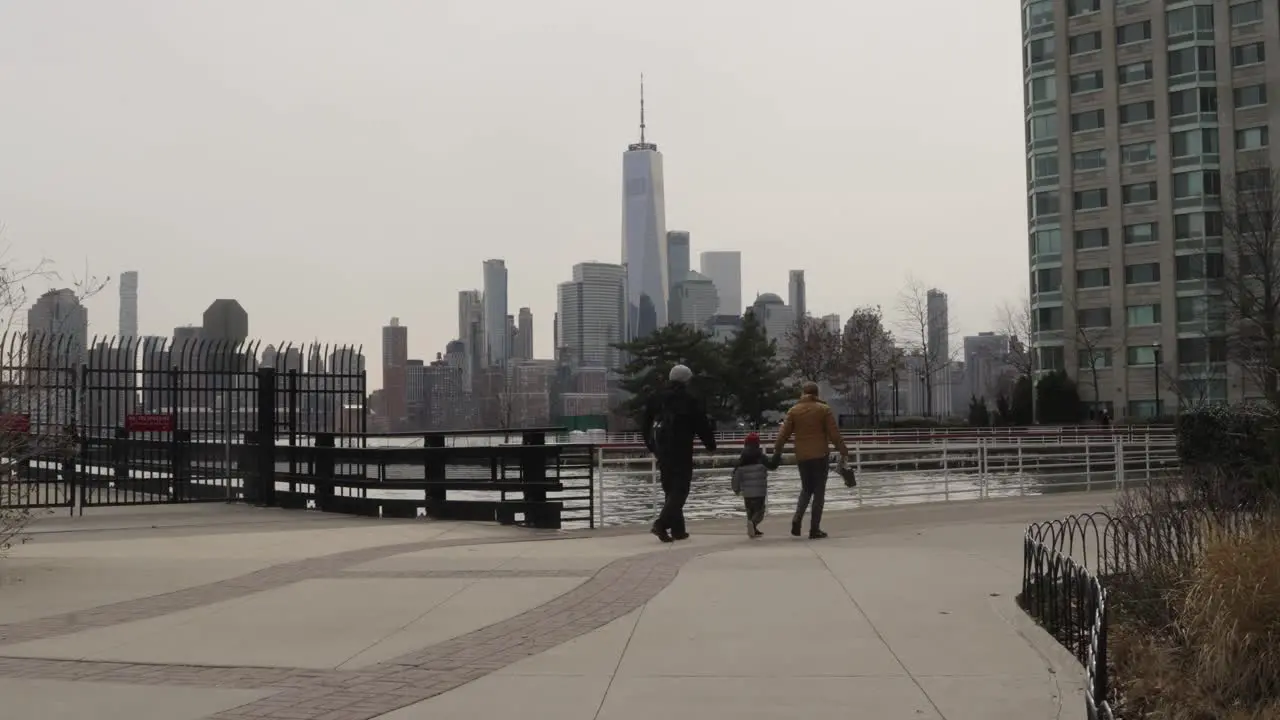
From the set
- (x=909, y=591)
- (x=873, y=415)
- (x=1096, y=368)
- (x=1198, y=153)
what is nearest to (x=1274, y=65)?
(x=1198, y=153)

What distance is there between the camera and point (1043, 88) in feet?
272

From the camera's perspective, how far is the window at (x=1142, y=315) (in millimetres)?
78438

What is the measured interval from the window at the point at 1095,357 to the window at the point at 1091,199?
9.58 metres

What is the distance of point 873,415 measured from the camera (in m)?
81.6

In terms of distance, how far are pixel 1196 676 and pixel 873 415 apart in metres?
77.5

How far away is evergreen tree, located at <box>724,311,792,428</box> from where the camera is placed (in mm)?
78250

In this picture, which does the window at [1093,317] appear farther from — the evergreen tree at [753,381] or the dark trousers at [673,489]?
the dark trousers at [673,489]

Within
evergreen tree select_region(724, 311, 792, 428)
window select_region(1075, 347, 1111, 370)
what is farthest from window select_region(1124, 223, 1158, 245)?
evergreen tree select_region(724, 311, 792, 428)

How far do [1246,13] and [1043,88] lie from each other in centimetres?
1302

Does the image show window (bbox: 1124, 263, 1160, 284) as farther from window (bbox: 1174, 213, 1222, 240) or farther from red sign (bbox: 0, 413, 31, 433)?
red sign (bbox: 0, 413, 31, 433)

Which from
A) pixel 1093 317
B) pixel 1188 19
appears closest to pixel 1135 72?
pixel 1188 19

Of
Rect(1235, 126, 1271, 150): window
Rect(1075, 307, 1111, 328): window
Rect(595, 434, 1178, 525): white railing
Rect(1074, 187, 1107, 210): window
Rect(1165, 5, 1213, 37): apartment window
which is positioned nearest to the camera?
Rect(595, 434, 1178, 525): white railing

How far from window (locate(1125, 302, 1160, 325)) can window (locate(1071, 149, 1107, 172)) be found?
975 centimetres

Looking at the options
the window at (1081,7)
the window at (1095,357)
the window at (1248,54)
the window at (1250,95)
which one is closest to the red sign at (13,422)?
the window at (1095,357)
